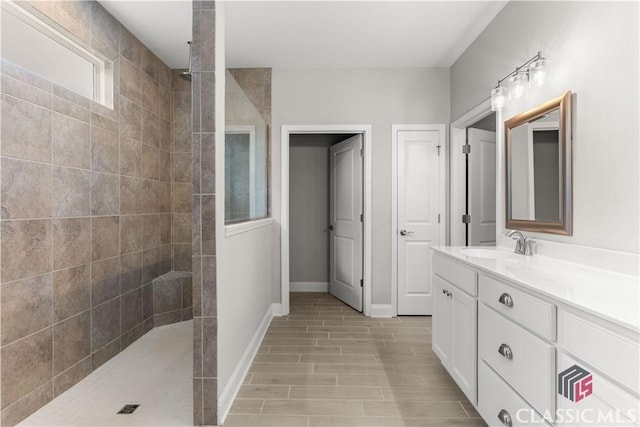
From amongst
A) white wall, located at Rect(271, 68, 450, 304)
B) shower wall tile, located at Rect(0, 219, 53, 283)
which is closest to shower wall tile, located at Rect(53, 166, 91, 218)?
shower wall tile, located at Rect(0, 219, 53, 283)

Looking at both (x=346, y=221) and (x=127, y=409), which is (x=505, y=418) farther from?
(x=346, y=221)

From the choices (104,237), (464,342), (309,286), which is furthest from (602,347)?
(309,286)

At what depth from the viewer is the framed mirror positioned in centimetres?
184

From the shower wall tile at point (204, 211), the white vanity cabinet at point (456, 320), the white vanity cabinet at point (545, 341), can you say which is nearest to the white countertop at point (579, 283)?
the white vanity cabinet at point (545, 341)

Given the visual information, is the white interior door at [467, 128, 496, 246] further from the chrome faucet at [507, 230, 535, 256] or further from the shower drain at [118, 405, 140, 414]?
the shower drain at [118, 405, 140, 414]

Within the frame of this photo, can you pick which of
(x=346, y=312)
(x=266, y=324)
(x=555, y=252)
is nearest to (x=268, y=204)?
(x=266, y=324)

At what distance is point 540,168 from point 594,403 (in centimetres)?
146

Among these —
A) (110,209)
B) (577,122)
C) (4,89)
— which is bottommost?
(110,209)

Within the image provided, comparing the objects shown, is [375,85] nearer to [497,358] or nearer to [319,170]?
[319,170]

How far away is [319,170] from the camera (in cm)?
477

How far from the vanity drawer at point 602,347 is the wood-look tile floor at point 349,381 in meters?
1.04

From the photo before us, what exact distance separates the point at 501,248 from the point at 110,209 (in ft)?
9.58

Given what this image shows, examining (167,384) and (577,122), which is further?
(167,384)

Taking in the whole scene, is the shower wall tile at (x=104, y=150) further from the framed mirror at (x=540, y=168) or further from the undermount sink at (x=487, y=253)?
the framed mirror at (x=540, y=168)
